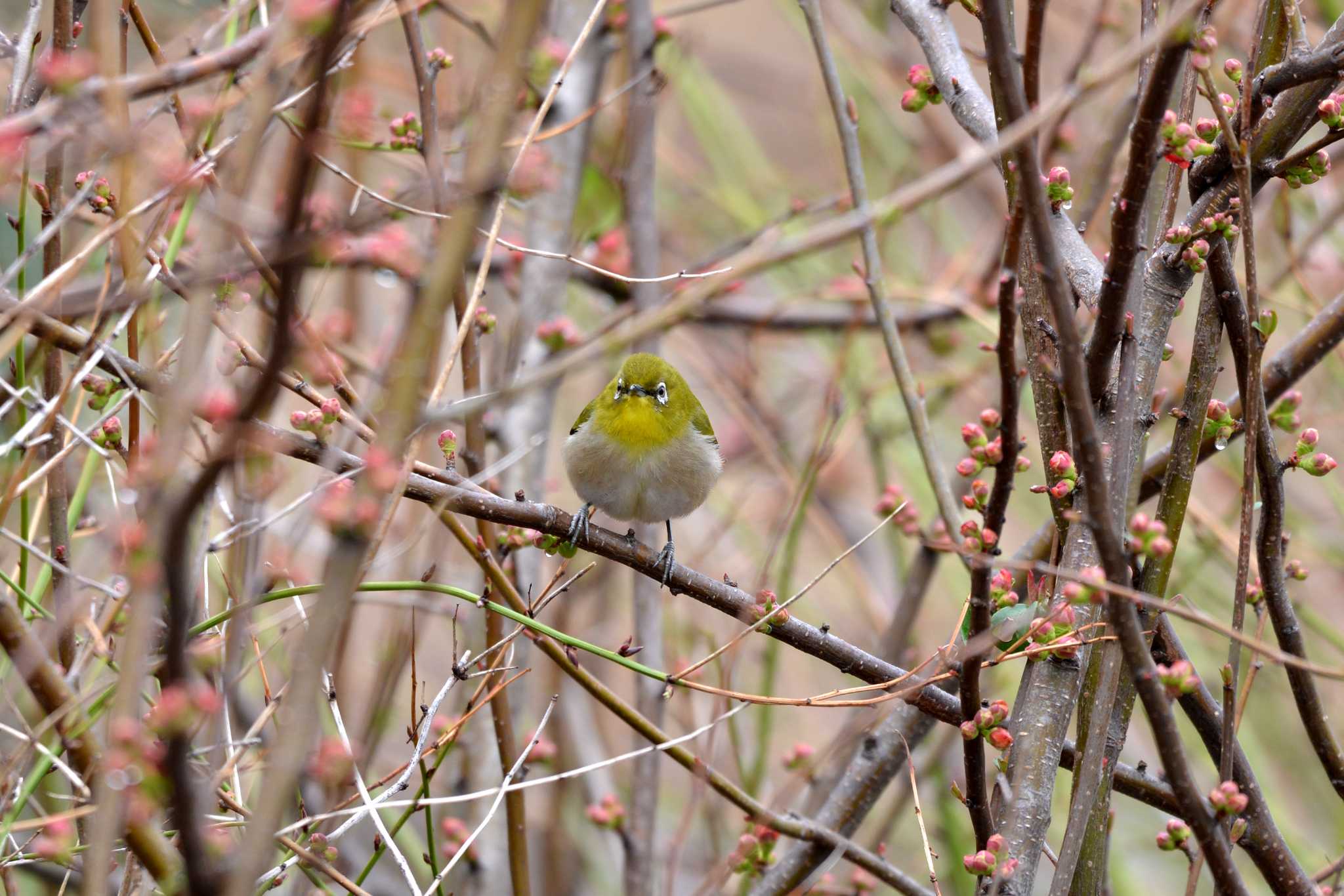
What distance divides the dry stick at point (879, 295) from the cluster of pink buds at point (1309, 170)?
1.17 m

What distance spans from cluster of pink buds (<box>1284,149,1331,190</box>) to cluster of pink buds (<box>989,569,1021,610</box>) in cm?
96

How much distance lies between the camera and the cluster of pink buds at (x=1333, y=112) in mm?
2293

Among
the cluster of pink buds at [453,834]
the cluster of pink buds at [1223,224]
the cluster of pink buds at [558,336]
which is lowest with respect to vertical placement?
the cluster of pink buds at [453,834]

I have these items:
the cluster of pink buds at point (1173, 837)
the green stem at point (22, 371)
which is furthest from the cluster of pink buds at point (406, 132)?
the cluster of pink buds at point (1173, 837)

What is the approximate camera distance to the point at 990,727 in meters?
2.41

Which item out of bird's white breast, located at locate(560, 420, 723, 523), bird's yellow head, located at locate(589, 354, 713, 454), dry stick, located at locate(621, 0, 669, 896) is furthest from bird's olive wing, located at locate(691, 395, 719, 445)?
dry stick, located at locate(621, 0, 669, 896)

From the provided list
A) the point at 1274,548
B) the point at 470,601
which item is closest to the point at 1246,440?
the point at 1274,548

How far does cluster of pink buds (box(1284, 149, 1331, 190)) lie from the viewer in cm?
235

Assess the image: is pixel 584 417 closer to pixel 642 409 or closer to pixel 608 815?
pixel 642 409

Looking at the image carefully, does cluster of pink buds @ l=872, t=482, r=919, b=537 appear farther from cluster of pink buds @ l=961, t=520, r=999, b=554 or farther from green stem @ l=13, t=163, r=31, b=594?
green stem @ l=13, t=163, r=31, b=594

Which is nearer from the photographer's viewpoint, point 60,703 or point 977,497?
point 60,703

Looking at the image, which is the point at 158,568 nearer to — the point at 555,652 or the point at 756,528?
the point at 555,652

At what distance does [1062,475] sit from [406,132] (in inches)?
74.9

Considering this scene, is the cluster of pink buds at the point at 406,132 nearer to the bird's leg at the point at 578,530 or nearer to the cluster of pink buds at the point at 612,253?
the bird's leg at the point at 578,530
